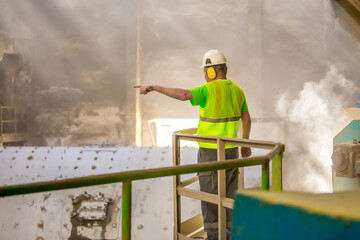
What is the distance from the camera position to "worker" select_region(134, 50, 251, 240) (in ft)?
9.28

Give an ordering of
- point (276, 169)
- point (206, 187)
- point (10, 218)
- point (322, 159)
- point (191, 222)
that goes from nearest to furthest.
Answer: point (276, 169) < point (206, 187) < point (191, 222) < point (10, 218) < point (322, 159)

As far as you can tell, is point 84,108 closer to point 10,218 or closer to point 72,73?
point 72,73

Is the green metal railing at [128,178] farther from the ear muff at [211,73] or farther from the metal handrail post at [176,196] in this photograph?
the ear muff at [211,73]

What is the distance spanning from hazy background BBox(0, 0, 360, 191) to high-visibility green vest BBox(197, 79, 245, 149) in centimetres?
684

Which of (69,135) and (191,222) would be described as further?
(69,135)

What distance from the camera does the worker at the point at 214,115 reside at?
9.28ft

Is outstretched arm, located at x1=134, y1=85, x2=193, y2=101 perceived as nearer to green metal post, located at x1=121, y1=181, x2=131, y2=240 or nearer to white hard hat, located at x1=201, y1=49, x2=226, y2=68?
white hard hat, located at x1=201, y1=49, x2=226, y2=68

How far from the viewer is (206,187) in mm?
2912

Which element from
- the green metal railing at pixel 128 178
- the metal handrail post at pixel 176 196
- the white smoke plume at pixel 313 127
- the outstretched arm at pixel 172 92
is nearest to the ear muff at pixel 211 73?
the outstretched arm at pixel 172 92

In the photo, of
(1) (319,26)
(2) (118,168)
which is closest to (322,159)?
(1) (319,26)

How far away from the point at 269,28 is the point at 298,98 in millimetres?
2464

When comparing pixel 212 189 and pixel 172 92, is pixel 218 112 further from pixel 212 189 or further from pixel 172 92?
pixel 212 189

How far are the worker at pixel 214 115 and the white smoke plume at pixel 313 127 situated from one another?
554 centimetres

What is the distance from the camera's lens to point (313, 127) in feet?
30.6
